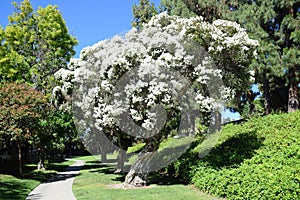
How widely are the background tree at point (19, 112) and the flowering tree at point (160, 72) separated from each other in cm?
406

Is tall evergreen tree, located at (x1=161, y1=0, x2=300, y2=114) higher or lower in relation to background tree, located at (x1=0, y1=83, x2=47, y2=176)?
higher

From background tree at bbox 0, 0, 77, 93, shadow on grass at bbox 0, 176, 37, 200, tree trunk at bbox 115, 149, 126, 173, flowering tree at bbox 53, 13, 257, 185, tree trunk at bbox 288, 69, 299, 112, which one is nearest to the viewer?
shadow on grass at bbox 0, 176, 37, 200

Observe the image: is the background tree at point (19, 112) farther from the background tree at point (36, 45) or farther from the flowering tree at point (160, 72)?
the background tree at point (36, 45)

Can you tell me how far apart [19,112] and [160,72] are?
7.93 m

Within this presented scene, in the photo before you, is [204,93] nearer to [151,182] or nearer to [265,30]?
[151,182]

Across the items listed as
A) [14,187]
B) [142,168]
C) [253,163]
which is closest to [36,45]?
[14,187]

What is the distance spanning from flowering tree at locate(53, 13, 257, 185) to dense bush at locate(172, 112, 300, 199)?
216 centimetres

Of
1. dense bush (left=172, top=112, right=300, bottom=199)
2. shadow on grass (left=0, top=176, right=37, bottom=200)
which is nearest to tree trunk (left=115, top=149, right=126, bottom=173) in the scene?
dense bush (left=172, top=112, right=300, bottom=199)

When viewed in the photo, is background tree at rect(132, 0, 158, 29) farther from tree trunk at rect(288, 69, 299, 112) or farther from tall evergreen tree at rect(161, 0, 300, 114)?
tree trunk at rect(288, 69, 299, 112)

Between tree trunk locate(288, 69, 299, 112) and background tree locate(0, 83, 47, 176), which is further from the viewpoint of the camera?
tree trunk locate(288, 69, 299, 112)

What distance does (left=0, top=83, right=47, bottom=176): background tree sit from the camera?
15.7m

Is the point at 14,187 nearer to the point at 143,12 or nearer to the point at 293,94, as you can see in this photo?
the point at 293,94

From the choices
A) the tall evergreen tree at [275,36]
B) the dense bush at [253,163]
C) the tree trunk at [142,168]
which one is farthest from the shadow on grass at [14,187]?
the tall evergreen tree at [275,36]

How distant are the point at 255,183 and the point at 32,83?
19.5 meters
